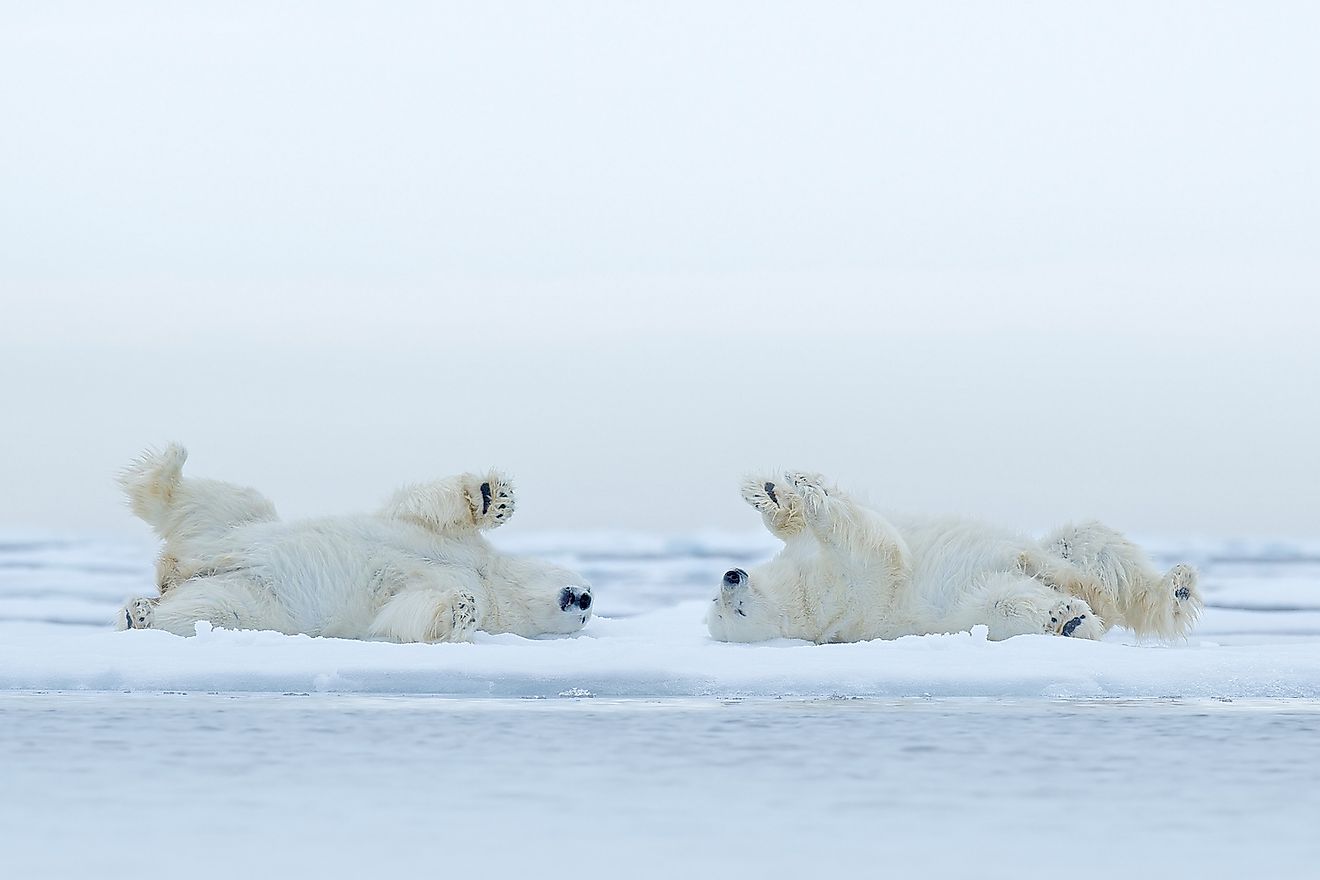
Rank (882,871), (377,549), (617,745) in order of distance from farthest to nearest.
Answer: (377,549) → (617,745) → (882,871)

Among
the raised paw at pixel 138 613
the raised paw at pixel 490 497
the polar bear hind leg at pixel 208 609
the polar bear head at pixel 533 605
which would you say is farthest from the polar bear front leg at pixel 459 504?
the raised paw at pixel 138 613

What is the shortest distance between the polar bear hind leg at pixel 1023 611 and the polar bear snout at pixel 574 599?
201cm

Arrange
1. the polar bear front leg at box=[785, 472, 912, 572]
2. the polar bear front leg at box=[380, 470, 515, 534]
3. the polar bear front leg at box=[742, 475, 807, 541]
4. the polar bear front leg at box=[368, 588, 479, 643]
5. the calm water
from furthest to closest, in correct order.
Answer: the polar bear front leg at box=[380, 470, 515, 534] < the polar bear front leg at box=[742, 475, 807, 541] < the polar bear front leg at box=[785, 472, 912, 572] < the polar bear front leg at box=[368, 588, 479, 643] < the calm water

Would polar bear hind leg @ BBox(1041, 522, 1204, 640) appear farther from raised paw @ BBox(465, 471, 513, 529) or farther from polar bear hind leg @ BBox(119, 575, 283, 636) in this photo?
polar bear hind leg @ BBox(119, 575, 283, 636)

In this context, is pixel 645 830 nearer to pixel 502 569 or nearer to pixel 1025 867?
pixel 1025 867

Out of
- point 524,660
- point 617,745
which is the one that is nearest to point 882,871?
point 617,745

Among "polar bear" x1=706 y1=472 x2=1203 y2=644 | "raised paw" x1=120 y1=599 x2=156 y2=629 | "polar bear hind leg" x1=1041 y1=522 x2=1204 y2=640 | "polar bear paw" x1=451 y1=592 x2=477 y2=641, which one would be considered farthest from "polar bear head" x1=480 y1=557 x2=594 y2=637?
"polar bear hind leg" x1=1041 y1=522 x2=1204 y2=640

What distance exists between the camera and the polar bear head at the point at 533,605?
868 centimetres

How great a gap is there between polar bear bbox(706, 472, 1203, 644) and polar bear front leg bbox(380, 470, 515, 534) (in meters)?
1.30

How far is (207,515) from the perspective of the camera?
875cm

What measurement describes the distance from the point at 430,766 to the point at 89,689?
2.95 m

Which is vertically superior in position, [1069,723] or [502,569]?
[502,569]

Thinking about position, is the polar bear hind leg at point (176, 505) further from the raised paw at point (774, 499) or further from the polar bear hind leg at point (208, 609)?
the raised paw at point (774, 499)

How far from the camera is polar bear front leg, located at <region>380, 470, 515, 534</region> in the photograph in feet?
28.2
